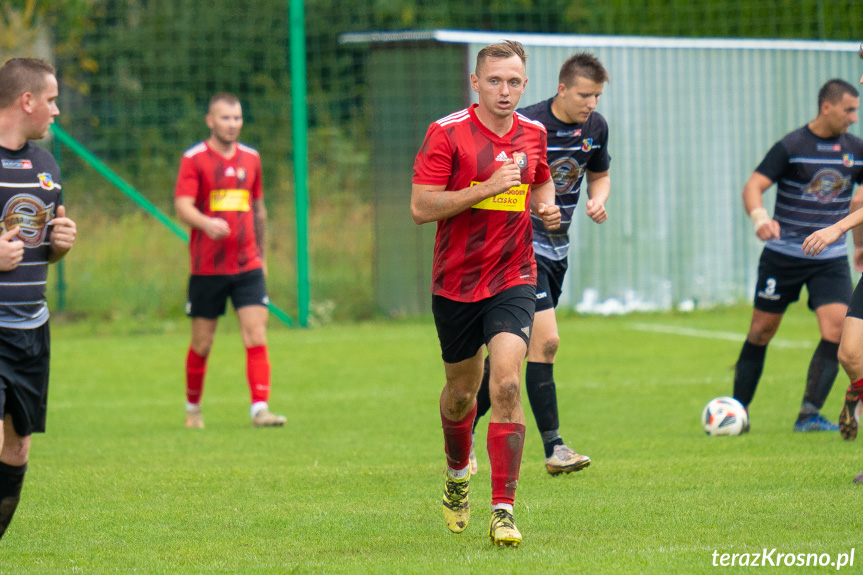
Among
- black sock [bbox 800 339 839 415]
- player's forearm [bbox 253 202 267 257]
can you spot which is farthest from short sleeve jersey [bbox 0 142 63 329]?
black sock [bbox 800 339 839 415]

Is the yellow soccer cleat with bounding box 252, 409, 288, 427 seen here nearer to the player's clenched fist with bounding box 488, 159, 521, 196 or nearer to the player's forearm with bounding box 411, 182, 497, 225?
the player's forearm with bounding box 411, 182, 497, 225

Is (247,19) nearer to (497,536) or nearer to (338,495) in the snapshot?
(338,495)

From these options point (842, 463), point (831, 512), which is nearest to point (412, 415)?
point (842, 463)

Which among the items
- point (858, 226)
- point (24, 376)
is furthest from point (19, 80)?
point (858, 226)

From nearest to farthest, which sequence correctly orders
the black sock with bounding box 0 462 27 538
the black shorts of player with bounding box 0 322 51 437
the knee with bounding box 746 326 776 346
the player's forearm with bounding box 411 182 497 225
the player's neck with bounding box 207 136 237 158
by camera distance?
the black shorts of player with bounding box 0 322 51 437, the black sock with bounding box 0 462 27 538, the player's forearm with bounding box 411 182 497 225, the knee with bounding box 746 326 776 346, the player's neck with bounding box 207 136 237 158

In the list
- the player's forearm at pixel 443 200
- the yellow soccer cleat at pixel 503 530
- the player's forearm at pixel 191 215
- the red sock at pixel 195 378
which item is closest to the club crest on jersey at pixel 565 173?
the player's forearm at pixel 443 200

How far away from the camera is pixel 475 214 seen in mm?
4746

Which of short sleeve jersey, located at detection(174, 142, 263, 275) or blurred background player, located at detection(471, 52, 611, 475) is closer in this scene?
blurred background player, located at detection(471, 52, 611, 475)

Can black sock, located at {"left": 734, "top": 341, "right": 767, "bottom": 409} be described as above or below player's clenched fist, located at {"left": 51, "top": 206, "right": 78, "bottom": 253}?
below

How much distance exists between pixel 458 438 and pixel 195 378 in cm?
408

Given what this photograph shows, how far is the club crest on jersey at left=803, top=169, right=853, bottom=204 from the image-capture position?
24.1 feet

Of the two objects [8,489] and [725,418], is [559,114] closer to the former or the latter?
[725,418]

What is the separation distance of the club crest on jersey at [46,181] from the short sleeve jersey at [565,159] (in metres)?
2.88

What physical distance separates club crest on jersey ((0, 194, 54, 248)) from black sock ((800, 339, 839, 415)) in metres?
5.22
